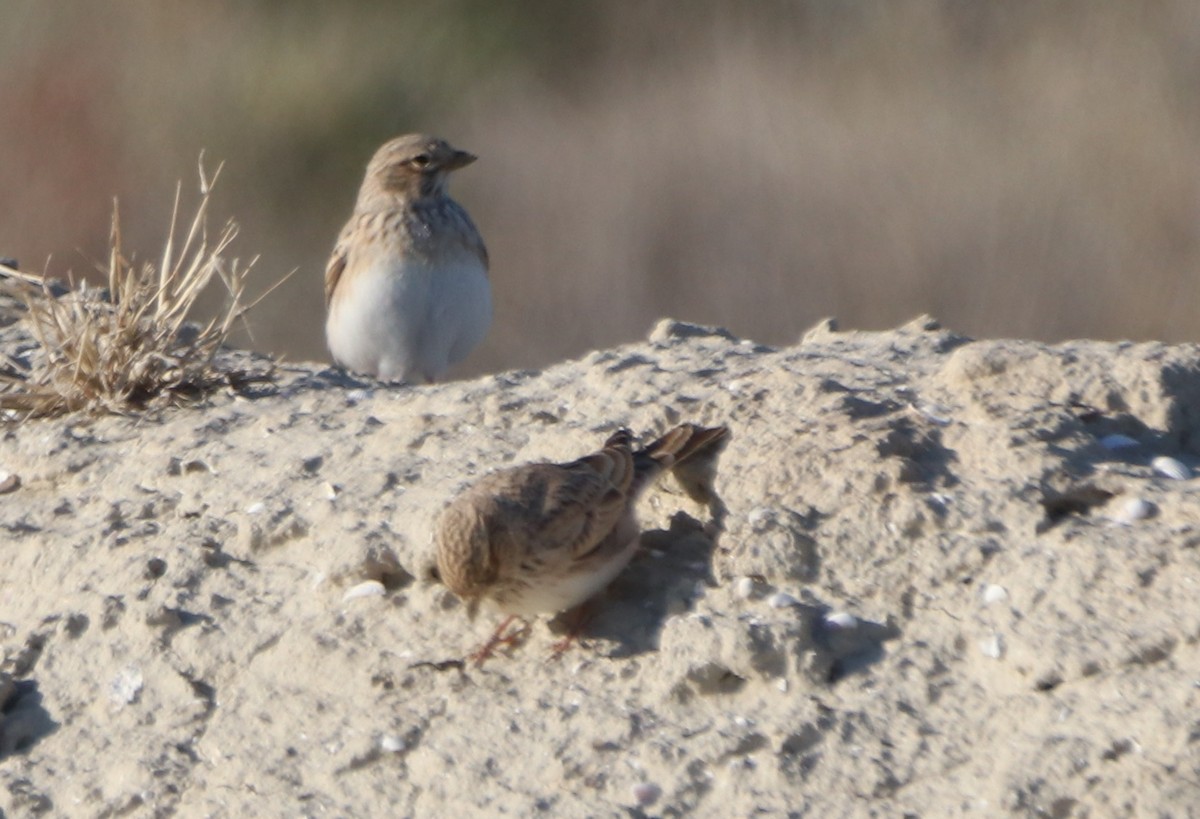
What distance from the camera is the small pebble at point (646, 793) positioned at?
3676 millimetres

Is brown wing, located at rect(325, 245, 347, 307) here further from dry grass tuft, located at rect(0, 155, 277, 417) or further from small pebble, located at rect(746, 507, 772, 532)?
small pebble, located at rect(746, 507, 772, 532)

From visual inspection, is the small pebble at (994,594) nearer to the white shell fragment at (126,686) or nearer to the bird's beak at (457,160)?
the white shell fragment at (126,686)

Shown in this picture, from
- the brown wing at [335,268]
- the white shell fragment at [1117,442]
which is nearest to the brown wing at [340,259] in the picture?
the brown wing at [335,268]

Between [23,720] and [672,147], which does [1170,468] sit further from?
[672,147]

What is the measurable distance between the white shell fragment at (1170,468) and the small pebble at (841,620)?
0.88m

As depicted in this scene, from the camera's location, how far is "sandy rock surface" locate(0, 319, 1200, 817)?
12.1 feet

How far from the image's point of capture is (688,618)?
3971 millimetres

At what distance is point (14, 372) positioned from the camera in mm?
5863

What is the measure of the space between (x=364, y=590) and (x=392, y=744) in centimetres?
54

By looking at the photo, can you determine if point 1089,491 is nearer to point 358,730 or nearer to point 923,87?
point 358,730

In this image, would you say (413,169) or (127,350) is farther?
(413,169)

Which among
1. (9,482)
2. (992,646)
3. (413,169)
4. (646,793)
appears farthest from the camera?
(413,169)

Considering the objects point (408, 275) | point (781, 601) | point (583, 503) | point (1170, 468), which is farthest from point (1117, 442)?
point (408, 275)

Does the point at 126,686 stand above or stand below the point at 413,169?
below
